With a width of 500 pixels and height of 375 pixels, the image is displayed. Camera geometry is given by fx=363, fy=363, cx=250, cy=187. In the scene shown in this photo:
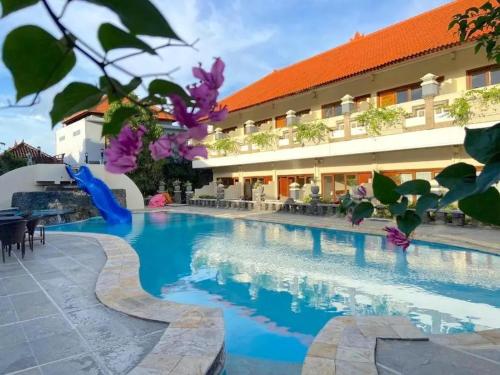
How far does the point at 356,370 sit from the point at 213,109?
3.73 m

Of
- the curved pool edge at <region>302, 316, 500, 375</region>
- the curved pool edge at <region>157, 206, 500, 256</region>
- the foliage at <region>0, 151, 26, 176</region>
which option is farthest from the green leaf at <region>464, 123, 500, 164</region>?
the foliage at <region>0, 151, 26, 176</region>

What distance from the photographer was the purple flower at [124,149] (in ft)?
2.99

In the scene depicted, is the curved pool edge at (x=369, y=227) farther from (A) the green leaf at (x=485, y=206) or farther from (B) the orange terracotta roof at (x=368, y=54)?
(A) the green leaf at (x=485, y=206)

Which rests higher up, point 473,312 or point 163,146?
point 163,146

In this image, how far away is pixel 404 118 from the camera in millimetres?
16219

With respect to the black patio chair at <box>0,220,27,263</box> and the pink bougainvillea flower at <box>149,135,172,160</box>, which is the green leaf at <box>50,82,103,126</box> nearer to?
the pink bougainvillea flower at <box>149,135,172,160</box>

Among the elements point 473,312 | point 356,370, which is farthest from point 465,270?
point 356,370

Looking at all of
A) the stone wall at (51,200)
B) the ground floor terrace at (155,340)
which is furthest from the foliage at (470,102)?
the stone wall at (51,200)

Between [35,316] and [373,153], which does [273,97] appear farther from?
[35,316]

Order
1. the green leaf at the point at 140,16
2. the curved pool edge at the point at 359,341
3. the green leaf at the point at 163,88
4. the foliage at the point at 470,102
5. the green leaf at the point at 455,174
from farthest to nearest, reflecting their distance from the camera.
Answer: the foliage at the point at 470,102
the curved pool edge at the point at 359,341
the green leaf at the point at 455,174
the green leaf at the point at 163,88
the green leaf at the point at 140,16

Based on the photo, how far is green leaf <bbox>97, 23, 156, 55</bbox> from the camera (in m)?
0.69

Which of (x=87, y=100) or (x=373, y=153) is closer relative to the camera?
(x=87, y=100)

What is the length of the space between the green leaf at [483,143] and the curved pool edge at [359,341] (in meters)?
3.32

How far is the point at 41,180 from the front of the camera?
2300cm
